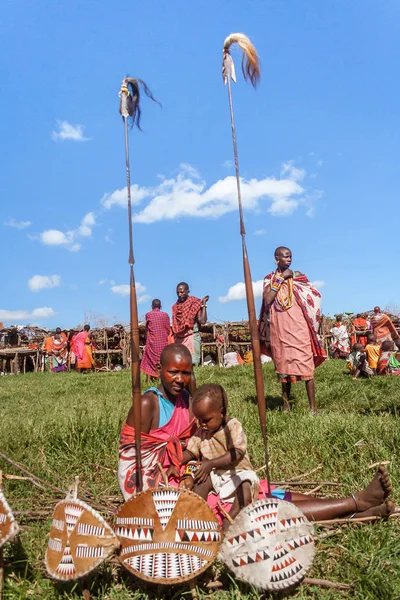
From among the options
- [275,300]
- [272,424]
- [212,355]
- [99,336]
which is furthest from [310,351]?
[99,336]

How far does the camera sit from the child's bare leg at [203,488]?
109 inches

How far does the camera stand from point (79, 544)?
2.12 metres

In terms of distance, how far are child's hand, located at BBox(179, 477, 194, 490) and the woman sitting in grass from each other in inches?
2.9

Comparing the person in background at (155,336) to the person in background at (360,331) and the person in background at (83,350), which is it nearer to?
the person in background at (83,350)

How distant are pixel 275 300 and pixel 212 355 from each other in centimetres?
1542

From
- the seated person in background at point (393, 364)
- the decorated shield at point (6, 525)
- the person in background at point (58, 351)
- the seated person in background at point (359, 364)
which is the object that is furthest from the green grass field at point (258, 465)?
the person in background at point (58, 351)

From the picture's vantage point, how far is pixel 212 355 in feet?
70.9

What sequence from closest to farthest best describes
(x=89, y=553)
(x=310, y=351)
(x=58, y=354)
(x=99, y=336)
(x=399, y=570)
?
1. (x=89, y=553)
2. (x=399, y=570)
3. (x=310, y=351)
4. (x=58, y=354)
5. (x=99, y=336)

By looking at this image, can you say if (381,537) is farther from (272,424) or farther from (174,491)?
(272,424)

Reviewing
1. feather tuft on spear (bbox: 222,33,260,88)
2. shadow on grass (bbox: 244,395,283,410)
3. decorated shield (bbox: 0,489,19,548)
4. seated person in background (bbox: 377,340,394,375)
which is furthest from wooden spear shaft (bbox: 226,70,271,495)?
seated person in background (bbox: 377,340,394,375)

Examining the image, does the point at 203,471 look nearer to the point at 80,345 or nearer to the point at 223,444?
the point at 223,444

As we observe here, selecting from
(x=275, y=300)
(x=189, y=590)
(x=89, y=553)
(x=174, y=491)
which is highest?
(x=275, y=300)

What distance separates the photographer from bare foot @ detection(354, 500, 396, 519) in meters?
2.65

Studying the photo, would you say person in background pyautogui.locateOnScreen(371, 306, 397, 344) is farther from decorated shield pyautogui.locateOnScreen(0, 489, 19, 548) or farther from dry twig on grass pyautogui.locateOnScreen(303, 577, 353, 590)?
decorated shield pyautogui.locateOnScreen(0, 489, 19, 548)
